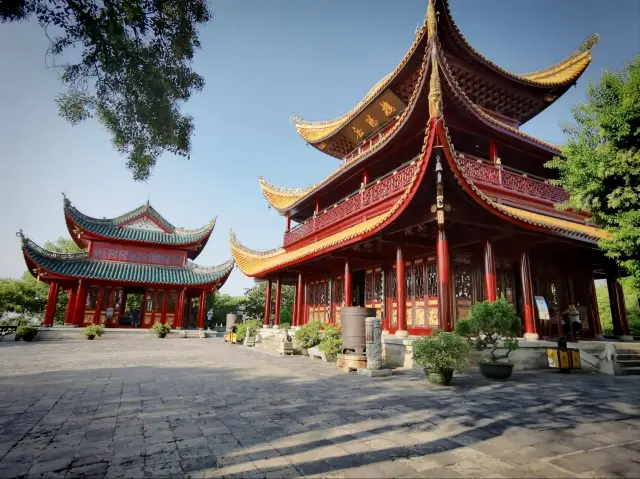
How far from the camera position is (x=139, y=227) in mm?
25641

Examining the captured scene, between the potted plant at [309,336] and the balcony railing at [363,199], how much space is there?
13.3 feet

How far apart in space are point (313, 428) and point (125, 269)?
23.8 m

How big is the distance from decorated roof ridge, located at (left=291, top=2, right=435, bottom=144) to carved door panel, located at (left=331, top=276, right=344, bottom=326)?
6.69 meters

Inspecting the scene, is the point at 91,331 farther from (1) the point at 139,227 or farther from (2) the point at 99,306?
(1) the point at 139,227

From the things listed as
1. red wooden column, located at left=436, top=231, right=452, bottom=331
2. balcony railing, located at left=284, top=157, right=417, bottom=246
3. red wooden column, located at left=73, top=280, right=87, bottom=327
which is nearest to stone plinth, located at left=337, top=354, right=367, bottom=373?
red wooden column, located at left=436, top=231, right=452, bottom=331

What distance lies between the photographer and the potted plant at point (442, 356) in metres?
5.87

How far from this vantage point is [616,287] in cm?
1198

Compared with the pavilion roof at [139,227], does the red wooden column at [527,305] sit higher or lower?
lower

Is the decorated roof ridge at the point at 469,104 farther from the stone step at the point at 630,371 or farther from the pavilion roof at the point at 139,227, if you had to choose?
the pavilion roof at the point at 139,227

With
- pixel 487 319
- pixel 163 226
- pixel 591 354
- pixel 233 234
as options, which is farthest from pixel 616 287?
pixel 163 226

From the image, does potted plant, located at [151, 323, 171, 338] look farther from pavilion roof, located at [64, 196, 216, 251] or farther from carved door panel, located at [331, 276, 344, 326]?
carved door panel, located at [331, 276, 344, 326]

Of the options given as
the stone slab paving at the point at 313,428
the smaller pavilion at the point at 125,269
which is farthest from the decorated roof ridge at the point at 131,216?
the stone slab paving at the point at 313,428

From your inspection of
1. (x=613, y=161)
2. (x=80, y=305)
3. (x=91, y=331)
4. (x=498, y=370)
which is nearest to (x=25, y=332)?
(x=91, y=331)

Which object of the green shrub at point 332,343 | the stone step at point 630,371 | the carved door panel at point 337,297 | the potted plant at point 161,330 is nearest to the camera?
the stone step at point 630,371
